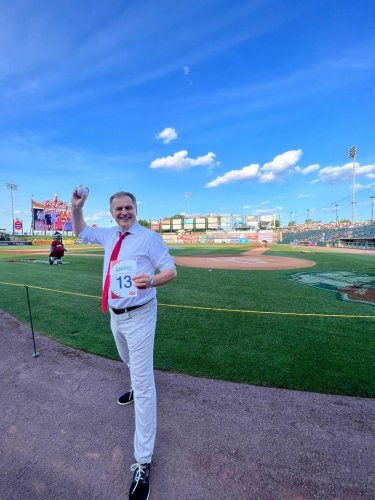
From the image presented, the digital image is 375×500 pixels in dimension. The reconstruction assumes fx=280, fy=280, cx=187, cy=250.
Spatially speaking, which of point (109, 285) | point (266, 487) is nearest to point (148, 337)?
point (109, 285)

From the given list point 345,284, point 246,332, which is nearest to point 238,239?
point 345,284

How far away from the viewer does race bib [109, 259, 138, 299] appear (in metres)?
2.58

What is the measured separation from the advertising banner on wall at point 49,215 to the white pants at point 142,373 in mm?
77551

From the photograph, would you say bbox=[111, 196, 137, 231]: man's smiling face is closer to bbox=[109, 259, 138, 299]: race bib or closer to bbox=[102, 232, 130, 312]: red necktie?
bbox=[102, 232, 130, 312]: red necktie

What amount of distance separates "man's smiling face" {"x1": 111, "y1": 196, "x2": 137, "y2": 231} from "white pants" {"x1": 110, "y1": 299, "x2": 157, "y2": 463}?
0.83 meters

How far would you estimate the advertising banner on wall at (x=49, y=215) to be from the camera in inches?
2778

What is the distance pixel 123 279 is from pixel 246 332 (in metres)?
4.01

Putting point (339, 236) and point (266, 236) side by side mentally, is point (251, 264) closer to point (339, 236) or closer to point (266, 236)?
point (339, 236)

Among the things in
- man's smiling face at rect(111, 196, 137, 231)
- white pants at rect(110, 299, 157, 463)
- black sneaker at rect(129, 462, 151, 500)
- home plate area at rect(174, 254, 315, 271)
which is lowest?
home plate area at rect(174, 254, 315, 271)

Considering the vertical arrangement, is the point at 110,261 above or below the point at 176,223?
below

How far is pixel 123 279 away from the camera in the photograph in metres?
2.62

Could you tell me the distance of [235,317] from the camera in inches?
273

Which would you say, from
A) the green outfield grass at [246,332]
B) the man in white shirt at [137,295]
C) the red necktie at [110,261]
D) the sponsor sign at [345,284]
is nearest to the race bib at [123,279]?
the man in white shirt at [137,295]

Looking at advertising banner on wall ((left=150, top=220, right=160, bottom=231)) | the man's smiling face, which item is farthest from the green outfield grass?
advertising banner on wall ((left=150, top=220, right=160, bottom=231))
